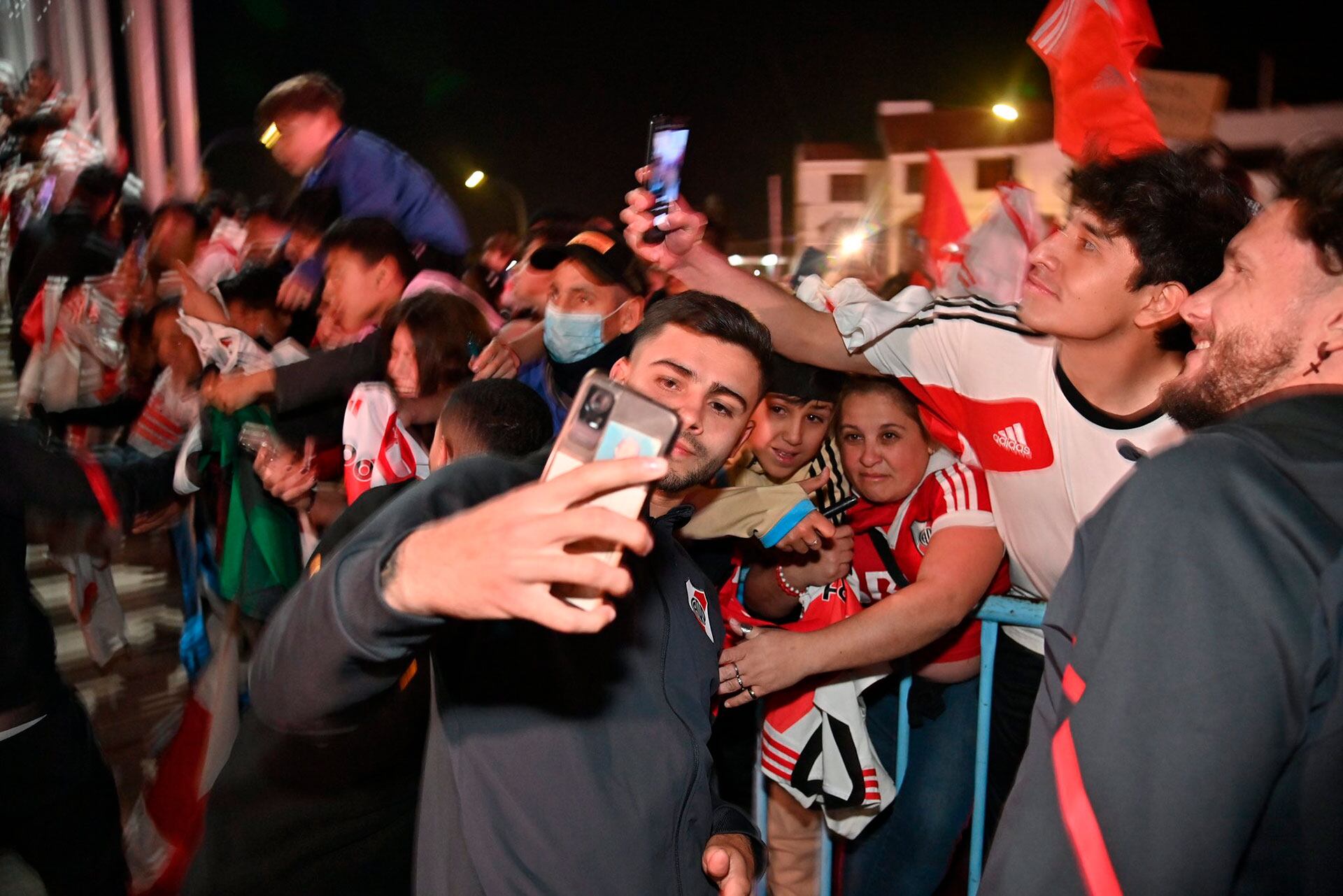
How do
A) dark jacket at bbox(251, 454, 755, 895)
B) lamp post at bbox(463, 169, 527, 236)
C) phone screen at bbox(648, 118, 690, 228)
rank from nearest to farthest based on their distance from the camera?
1. dark jacket at bbox(251, 454, 755, 895)
2. phone screen at bbox(648, 118, 690, 228)
3. lamp post at bbox(463, 169, 527, 236)

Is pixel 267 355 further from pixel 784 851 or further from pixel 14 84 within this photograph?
pixel 14 84

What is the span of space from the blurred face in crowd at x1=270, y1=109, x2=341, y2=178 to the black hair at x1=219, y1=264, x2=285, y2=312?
0.78 m

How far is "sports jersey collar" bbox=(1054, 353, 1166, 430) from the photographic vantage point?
2273 millimetres

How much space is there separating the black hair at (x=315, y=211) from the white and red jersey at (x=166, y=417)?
1145mm

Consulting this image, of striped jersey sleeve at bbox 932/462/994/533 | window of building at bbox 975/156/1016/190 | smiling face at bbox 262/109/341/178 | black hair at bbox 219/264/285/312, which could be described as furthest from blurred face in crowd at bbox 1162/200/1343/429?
window of building at bbox 975/156/1016/190

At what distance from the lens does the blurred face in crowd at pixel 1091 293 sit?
2.38 meters

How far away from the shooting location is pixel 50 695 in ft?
8.63

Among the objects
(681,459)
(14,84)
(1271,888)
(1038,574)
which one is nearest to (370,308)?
(681,459)

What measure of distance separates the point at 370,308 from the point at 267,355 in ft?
1.70

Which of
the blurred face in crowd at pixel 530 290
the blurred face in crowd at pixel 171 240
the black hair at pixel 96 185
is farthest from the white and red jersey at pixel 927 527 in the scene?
the black hair at pixel 96 185

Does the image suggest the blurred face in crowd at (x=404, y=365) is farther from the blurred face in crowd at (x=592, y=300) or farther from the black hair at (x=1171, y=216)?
the black hair at (x=1171, y=216)

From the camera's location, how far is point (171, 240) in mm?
6531

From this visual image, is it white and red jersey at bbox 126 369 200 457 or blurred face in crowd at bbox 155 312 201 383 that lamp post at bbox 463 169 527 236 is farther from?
white and red jersey at bbox 126 369 200 457

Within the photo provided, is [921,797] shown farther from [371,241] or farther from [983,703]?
[371,241]
